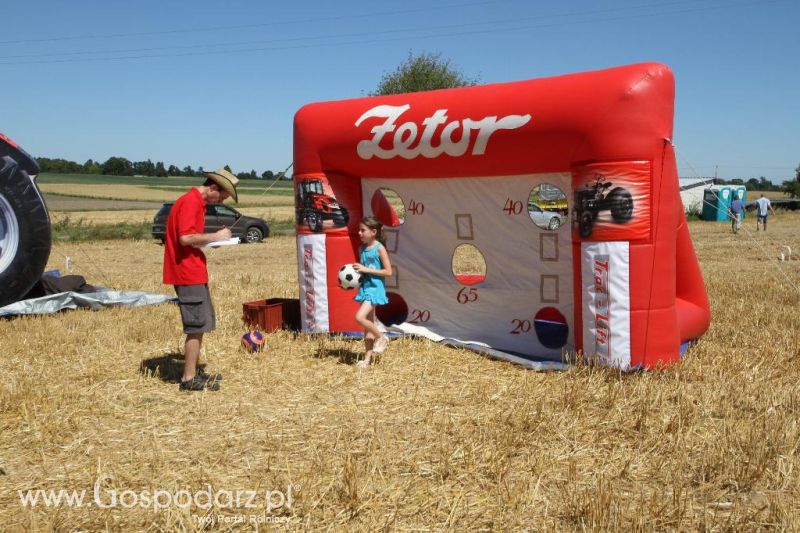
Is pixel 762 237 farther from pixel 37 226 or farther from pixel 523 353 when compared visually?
pixel 37 226

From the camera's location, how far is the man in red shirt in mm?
5734

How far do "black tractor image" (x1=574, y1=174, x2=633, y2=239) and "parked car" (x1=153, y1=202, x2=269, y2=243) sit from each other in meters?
16.3

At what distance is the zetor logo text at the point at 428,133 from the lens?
22.3ft

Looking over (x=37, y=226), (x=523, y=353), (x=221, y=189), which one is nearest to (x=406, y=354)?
(x=523, y=353)

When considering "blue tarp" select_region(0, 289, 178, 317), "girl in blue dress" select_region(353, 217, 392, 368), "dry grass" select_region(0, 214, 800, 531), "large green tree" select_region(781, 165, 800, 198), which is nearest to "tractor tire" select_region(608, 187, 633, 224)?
"dry grass" select_region(0, 214, 800, 531)

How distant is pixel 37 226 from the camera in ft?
29.8

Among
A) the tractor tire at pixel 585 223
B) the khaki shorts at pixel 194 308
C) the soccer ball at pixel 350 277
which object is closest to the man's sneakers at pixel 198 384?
the khaki shorts at pixel 194 308

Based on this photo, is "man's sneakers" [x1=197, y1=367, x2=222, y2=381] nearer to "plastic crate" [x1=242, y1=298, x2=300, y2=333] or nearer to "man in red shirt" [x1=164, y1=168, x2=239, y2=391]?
"man in red shirt" [x1=164, y1=168, x2=239, y2=391]

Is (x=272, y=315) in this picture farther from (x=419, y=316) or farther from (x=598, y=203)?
(x=598, y=203)

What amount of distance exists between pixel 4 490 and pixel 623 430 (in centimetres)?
376

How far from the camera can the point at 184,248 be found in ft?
19.1

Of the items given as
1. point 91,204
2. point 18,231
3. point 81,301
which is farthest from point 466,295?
point 91,204

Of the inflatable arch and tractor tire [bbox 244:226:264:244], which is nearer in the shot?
the inflatable arch

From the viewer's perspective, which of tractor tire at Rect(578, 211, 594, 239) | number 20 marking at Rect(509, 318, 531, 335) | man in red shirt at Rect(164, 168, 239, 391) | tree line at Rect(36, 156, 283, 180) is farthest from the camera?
tree line at Rect(36, 156, 283, 180)
